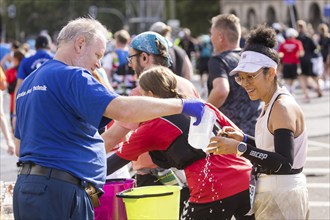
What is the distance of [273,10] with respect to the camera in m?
92.4

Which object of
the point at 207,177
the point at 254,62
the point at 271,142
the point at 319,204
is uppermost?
the point at 254,62

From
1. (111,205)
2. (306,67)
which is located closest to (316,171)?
(111,205)

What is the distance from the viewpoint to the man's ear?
4.76 meters

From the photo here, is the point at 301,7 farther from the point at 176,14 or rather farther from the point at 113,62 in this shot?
the point at 113,62

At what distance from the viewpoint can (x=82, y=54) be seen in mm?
4785

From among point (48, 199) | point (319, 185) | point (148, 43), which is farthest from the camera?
point (319, 185)

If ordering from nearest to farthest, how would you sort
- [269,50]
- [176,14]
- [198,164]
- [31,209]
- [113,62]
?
[31,209]
[269,50]
[198,164]
[113,62]
[176,14]

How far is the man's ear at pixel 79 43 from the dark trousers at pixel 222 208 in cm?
161

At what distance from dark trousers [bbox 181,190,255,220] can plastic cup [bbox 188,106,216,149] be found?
0.87 meters

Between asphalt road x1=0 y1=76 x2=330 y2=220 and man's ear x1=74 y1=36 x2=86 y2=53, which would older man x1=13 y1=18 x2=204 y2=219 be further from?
asphalt road x1=0 y1=76 x2=330 y2=220

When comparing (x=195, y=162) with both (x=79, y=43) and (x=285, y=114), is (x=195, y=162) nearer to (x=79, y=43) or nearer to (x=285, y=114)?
(x=285, y=114)

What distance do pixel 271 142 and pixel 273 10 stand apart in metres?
88.6

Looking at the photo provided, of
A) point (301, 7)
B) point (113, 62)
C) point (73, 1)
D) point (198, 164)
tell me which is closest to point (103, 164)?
point (198, 164)

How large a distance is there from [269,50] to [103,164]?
1301mm
